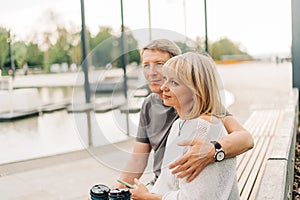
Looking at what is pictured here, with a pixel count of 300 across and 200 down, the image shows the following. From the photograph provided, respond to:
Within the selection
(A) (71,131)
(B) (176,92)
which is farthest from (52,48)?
(B) (176,92)

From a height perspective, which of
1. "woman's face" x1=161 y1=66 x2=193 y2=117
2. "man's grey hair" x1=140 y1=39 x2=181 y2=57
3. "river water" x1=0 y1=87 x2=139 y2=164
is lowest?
"river water" x1=0 y1=87 x2=139 y2=164

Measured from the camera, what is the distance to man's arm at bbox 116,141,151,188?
1.59 m

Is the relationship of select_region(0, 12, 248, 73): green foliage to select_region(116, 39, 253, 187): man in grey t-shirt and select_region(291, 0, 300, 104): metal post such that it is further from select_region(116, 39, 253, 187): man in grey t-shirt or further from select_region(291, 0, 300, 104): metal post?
select_region(116, 39, 253, 187): man in grey t-shirt

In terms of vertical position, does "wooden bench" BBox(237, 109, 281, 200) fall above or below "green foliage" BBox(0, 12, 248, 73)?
below

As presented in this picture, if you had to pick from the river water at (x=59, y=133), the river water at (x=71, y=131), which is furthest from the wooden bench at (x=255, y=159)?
the river water at (x=59, y=133)

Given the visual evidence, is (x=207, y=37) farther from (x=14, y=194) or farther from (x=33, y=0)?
(x=33, y=0)

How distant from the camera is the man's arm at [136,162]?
62.7 inches

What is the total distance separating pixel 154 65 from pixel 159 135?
295 mm

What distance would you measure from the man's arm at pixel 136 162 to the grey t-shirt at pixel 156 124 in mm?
24

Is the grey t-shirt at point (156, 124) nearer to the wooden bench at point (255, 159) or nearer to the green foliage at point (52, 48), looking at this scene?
the wooden bench at point (255, 159)

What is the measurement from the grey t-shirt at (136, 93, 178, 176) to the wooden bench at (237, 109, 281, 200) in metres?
0.59

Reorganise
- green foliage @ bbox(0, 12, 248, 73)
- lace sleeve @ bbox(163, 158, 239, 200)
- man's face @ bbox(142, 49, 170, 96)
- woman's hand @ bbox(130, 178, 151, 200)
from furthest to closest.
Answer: green foliage @ bbox(0, 12, 248, 73) → man's face @ bbox(142, 49, 170, 96) → woman's hand @ bbox(130, 178, 151, 200) → lace sleeve @ bbox(163, 158, 239, 200)

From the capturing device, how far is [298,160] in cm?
385

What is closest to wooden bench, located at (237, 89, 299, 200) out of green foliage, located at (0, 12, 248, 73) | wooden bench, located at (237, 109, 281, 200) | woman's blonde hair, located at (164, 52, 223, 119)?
wooden bench, located at (237, 109, 281, 200)
